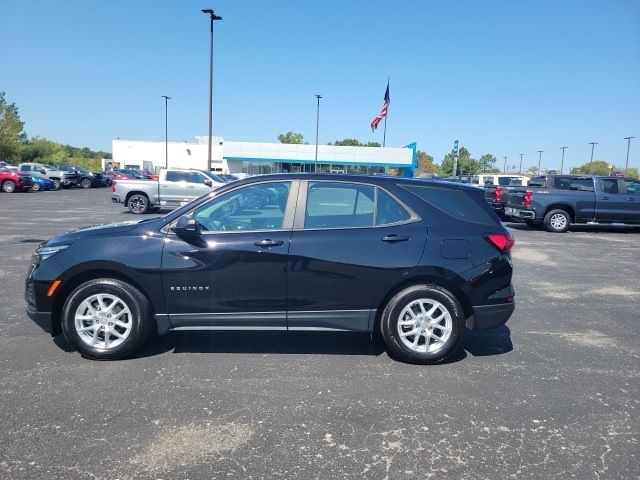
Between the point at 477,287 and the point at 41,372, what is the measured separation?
3.80 metres

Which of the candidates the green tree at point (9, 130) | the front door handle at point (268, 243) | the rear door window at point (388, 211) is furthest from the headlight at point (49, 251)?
the green tree at point (9, 130)

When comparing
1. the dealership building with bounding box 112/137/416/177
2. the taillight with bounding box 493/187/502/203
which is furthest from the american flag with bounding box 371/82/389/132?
the taillight with bounding box 493/187/502/203

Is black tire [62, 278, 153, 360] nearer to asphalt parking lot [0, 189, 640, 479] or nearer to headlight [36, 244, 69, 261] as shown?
asphalt parking lot [0, 189, 640, 479]

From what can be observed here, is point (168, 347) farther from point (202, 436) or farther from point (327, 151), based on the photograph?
point (327, 151)

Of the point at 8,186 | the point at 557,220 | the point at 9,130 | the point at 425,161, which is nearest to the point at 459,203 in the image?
the point at 557,220

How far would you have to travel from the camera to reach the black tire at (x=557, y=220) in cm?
1580

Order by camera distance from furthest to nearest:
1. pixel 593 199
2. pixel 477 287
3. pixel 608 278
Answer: pixel 593 199 → pixel 608 278 → pixel 477 287

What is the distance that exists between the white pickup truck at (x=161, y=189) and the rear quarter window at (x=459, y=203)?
1552cm

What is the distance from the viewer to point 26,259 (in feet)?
29.9

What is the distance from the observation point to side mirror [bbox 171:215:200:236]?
438cm

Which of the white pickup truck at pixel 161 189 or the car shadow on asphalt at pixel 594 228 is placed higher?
the white pickup truck at pixel 161 189

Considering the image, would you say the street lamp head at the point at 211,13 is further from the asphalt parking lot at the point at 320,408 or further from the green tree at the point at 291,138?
the green tree at the point at 291,138

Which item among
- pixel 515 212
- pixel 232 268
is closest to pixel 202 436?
pixel 232 268

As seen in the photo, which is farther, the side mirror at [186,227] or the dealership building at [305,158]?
the dealership building at [305,158]
